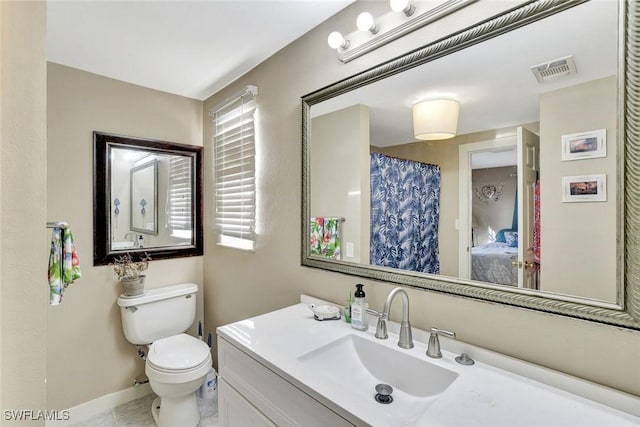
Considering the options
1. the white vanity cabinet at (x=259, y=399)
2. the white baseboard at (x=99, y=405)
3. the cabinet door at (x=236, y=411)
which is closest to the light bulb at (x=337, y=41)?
the white vanity cabinet at (x=259, y=399)

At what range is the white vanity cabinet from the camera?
3.00 ft

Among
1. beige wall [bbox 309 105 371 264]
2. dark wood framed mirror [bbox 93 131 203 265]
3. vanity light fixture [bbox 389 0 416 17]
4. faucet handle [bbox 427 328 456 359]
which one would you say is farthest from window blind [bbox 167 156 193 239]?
faucet handle [bbox 427 328 456 359]

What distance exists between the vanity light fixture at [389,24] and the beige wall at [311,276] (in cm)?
3

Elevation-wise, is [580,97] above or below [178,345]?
above

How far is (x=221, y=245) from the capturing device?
8.00ft

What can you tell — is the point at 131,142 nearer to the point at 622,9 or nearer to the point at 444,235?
the point at 444,235

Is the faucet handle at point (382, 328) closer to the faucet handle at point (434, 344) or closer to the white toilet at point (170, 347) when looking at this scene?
the faucet handle at point (434, 344)

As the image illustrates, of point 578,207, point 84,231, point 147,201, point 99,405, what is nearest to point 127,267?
point 84,231

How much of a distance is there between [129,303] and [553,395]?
2.35m

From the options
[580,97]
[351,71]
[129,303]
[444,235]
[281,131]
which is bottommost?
[129,303]

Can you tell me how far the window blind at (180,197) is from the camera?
99.4 inches

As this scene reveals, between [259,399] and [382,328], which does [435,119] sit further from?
Answer: [259,399]

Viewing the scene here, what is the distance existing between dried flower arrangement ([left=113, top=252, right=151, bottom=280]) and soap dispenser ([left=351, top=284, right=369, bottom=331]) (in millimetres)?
1727

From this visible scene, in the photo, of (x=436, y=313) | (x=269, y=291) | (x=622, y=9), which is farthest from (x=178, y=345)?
(x=622, y=9)
